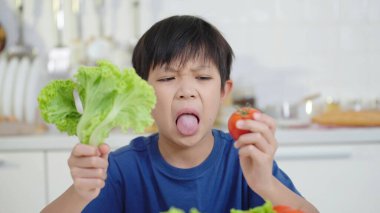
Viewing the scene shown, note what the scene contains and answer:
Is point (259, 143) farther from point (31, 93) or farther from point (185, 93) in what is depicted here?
point (31, 93)

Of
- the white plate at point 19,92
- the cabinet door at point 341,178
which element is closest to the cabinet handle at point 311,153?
the cabinet door at point 341,178

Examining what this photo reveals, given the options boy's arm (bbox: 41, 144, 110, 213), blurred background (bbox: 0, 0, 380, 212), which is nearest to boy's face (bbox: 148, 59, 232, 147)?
boy's arm (bbox: 41, 144, 110, 213)

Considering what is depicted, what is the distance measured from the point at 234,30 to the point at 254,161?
1.60 metres

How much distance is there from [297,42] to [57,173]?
127cm

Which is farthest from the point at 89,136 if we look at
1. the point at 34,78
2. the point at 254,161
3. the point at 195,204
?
the point at 34,78

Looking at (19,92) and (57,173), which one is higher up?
(19,92)

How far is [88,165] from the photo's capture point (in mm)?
758

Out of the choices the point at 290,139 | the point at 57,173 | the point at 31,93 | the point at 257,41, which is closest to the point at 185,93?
the point at 290,139

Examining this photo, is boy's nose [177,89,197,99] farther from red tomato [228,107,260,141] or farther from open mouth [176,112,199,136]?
red tomato [228,107,260,141]

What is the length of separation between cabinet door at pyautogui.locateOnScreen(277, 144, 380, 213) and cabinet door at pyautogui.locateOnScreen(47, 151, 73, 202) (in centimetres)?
81

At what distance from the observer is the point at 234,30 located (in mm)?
2387

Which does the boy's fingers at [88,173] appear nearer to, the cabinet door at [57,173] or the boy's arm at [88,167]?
the boy's arm at [88,167]

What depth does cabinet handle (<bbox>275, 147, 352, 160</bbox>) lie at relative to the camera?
1.82 metres

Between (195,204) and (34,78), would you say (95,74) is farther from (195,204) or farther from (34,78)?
(34,78)
